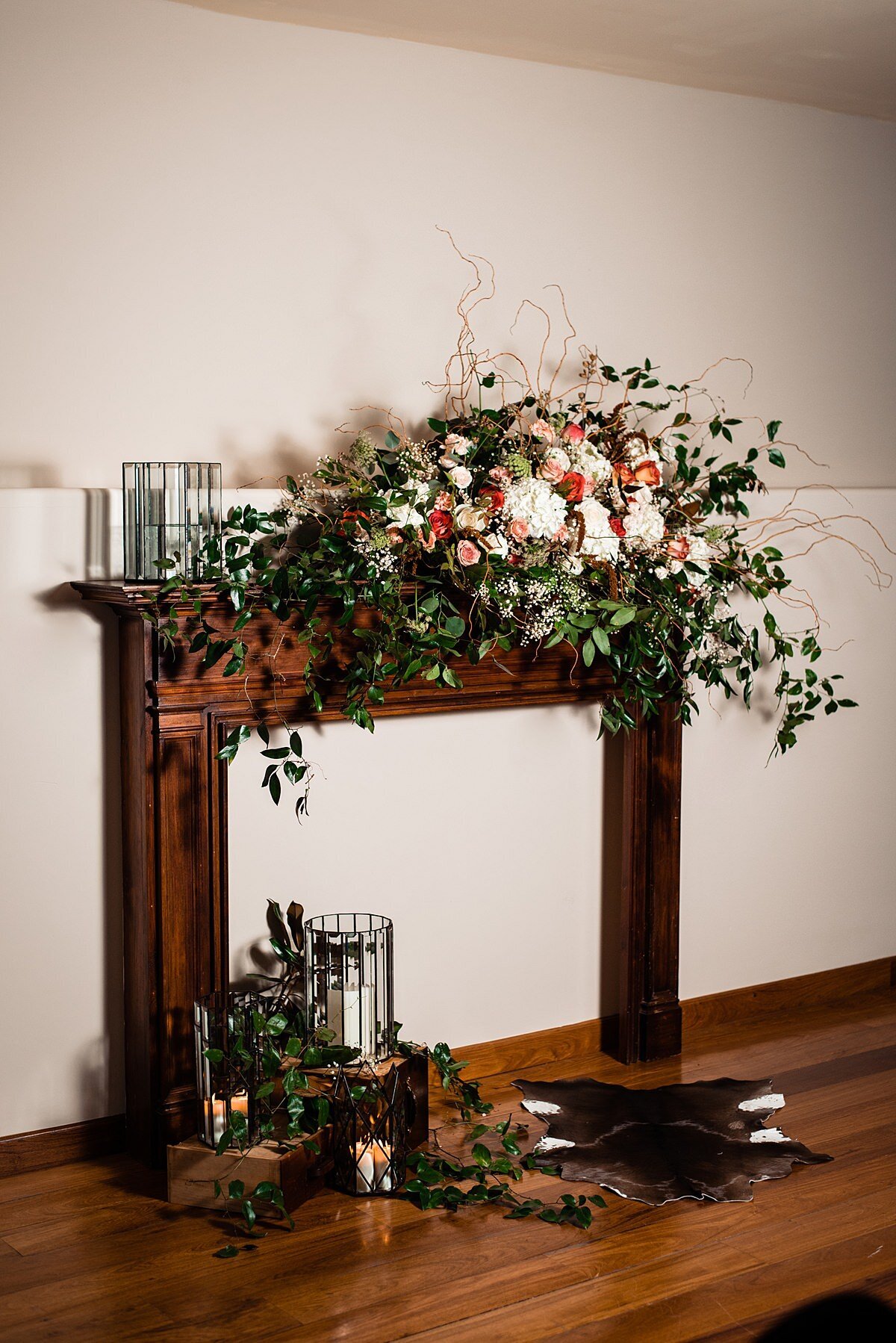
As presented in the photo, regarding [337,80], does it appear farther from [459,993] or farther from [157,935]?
[459,993]

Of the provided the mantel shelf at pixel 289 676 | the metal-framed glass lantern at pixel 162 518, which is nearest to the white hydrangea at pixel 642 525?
the mantel shelf at pixel 289 676

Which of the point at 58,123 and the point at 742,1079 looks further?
the point at 742,1079

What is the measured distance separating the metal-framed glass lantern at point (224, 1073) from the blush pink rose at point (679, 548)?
1.46 metres

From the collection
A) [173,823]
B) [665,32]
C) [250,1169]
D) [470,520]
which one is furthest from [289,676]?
[665,32]

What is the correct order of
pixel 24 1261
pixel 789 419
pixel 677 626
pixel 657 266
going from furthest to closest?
pixel 789 419 < pixel 657 266 < pixel 677 626 < pixel 24 1261

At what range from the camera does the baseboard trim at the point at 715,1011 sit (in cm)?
341

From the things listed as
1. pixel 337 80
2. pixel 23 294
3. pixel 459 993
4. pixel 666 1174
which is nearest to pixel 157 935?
pixel 459 993

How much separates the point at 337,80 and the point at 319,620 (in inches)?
54.2

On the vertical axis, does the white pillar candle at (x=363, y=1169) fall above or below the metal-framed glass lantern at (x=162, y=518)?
below

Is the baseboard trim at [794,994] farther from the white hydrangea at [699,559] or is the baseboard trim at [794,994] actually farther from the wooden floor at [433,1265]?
the white hydrangea at [699,559]

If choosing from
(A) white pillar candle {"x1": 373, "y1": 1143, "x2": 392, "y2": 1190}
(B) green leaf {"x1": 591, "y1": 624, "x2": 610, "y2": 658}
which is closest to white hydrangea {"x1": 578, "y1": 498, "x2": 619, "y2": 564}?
(B) green leaf {"x1": 591, "y1": 624, "x2": 610, "y2": 658}

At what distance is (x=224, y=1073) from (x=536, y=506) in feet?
4.53

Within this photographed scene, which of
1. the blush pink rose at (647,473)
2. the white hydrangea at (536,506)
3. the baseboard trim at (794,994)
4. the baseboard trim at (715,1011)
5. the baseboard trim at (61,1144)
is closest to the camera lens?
the baseboard trim at (61,1144)

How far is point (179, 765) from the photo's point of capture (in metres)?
2.81
